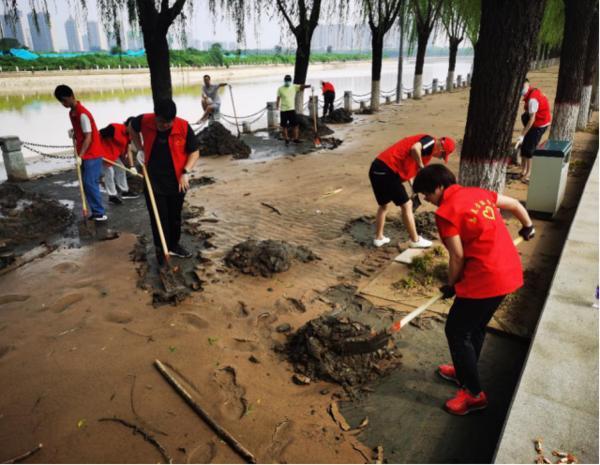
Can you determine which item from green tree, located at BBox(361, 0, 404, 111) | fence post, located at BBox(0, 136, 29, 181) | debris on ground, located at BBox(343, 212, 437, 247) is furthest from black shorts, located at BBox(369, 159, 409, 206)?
green tree, located at BBox(361, 0, 404, 111)

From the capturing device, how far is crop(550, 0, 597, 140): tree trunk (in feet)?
27.8

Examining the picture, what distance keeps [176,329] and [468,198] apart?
8.70ft

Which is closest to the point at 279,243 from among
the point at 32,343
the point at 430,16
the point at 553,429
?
the point at 32,343

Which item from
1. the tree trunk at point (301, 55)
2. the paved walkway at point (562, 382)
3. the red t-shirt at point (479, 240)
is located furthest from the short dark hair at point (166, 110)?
the tree trunk at point (301, 55)

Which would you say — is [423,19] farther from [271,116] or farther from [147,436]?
[147,436]

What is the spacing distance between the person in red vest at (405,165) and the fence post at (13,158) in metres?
7.38

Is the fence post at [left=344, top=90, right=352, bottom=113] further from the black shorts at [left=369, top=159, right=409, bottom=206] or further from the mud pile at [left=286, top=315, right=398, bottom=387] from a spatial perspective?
the mud pile at [left=286, top=315, right=398, bottom=387]

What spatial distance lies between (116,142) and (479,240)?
5.91 meters

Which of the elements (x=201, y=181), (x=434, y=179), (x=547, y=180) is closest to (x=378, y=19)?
(x=201, y=181)

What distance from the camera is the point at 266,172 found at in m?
9.45


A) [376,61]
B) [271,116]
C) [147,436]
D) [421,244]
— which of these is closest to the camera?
[147,436]

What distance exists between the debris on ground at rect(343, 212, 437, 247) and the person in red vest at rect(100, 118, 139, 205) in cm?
321

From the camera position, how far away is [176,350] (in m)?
3.59

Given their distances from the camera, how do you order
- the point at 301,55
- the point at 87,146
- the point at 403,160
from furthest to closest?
the point at 301,55
the point at 87,146
the point at 403,160
